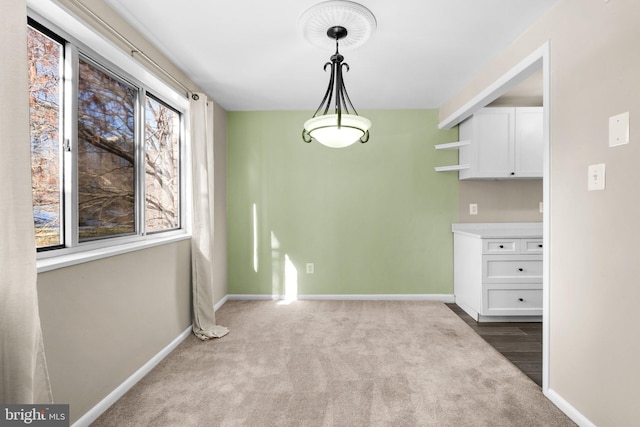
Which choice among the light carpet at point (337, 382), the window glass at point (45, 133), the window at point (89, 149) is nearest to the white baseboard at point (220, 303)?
the light carpet at point (337, 382)

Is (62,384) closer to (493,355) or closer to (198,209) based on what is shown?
(198,209)

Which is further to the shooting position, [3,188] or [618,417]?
[618,417]

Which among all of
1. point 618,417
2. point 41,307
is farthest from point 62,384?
point 618,417

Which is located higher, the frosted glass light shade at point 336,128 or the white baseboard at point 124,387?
the frosted glass light shade at point 336,128

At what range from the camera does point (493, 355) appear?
255 centimetres

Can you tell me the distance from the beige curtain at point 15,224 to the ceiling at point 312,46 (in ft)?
3.08

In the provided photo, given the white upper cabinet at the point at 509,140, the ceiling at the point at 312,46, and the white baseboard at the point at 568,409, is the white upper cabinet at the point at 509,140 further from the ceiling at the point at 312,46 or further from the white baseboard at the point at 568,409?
the white baseboard at the point at 568,409

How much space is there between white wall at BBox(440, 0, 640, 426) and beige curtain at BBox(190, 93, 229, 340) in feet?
8.59

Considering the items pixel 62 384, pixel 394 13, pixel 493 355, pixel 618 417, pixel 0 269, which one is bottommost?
pixel 493 355

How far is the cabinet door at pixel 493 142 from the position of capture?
3576mm

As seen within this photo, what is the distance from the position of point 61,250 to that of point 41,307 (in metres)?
0.37

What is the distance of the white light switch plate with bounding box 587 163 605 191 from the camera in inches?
63.5

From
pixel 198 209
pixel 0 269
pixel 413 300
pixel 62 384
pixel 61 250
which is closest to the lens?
pixel 0 269

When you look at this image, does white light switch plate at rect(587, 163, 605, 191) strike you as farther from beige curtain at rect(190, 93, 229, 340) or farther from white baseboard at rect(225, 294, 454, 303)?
beige curtain at rect(190, 93, 229, 340)
